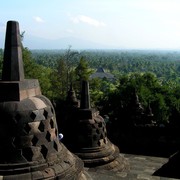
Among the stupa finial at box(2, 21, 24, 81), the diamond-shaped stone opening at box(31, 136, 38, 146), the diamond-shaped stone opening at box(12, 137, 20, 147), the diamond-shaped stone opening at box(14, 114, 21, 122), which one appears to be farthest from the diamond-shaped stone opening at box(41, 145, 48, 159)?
the stupa finial at box(2, 21, 24, 81)

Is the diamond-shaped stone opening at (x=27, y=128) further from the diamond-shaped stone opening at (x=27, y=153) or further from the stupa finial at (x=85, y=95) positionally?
the stupa finial at (x=85, y=95)

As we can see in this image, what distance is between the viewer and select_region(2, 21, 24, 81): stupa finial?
4.07 metres

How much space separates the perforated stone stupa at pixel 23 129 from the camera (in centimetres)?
381

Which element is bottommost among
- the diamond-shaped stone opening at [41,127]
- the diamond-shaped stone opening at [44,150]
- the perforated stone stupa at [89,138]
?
the perforated stone stupa at [89,138]

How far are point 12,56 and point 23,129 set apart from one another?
1.05 meters

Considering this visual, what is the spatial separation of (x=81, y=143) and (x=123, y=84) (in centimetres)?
2612

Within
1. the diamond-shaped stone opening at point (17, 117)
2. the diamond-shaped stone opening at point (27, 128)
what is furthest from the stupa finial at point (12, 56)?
the diamond-shaped stone opening at point (27, 128)

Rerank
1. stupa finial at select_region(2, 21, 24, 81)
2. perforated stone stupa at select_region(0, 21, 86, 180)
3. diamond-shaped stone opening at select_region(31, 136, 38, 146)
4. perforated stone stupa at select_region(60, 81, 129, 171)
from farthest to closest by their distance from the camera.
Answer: perforated stone stupa at select_region(60, 81, 129, 171)
stupa finial at select_region(2, 21, 24, 81)
diamond-shaped stone opening at select_region(31, 136, 38, 146)
perforated stone stupa at select_region(0, 21, 86, 180)

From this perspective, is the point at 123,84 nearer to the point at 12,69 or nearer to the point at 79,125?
the point at 79,125

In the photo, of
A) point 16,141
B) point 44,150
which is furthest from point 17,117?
point 44,150

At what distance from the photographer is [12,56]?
407cm

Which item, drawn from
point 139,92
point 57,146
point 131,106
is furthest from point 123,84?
point 57,146

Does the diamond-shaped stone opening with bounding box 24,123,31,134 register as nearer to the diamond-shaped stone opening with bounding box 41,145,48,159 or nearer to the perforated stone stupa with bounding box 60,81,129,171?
the diamond-shaped stone opening with bounding box 41,145,48,159

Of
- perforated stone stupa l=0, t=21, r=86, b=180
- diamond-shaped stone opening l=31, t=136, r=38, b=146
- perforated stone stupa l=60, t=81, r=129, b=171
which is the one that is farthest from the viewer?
perforated stone stupa l=60, t=81, r=129, b=171
